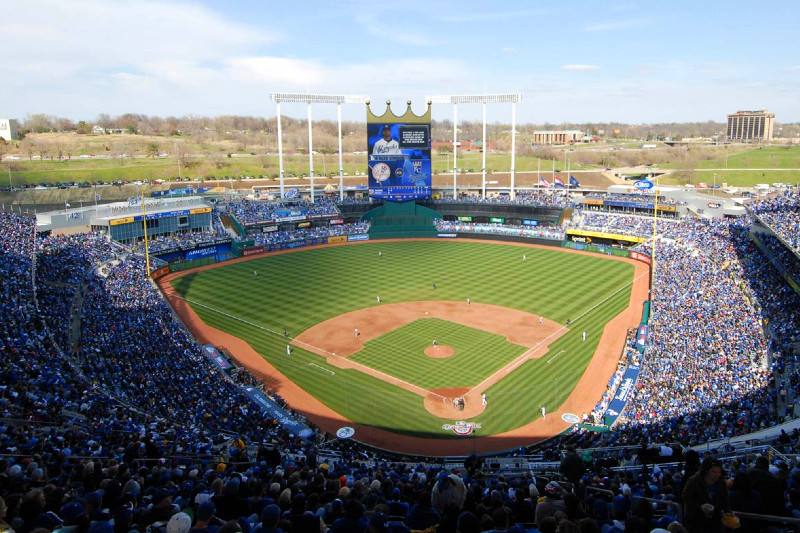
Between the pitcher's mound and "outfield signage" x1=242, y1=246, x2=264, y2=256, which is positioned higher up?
"outfield signage" x1=242, y1=246, x2=264, y2=256

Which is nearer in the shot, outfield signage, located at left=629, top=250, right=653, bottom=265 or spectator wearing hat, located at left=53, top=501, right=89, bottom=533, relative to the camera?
spectator wearing hat, located at left=53, top=501, right=89, bottom=533

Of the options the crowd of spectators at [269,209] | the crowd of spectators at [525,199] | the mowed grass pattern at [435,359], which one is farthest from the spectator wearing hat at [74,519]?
the crowd of spectators at [525,199]

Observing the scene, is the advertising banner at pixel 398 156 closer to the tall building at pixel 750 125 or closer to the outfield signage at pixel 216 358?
the outfield signage at pixel 216 358

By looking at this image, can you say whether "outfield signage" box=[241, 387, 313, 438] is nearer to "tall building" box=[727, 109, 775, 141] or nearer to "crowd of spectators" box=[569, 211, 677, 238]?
"crowd of spectators" box=[569, 211, 677, 238]

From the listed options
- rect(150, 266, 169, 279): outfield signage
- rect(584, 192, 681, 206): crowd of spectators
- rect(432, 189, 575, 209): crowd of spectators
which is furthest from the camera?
rect(432, 189, 575, 209): crowd of spectators

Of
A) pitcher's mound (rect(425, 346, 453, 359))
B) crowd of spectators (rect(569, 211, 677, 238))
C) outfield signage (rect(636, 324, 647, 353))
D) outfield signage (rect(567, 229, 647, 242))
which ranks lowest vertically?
pitcher's mound (rect(425, 346, 453, 359))

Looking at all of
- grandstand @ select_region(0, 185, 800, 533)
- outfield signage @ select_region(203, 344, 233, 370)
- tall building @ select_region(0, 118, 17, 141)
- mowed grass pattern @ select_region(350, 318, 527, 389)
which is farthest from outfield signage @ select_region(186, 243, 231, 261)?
tall building @ select_region(0, 118, 17, 141)

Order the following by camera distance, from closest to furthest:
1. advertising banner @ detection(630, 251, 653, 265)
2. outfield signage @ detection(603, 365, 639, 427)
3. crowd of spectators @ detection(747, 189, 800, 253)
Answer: outfield signage @ detection(603, 365, 639, 427)
crowd of spectators @ detection(747, 189, 800, 253)
advertising banner @ detection(630, 251, 653, 265)
